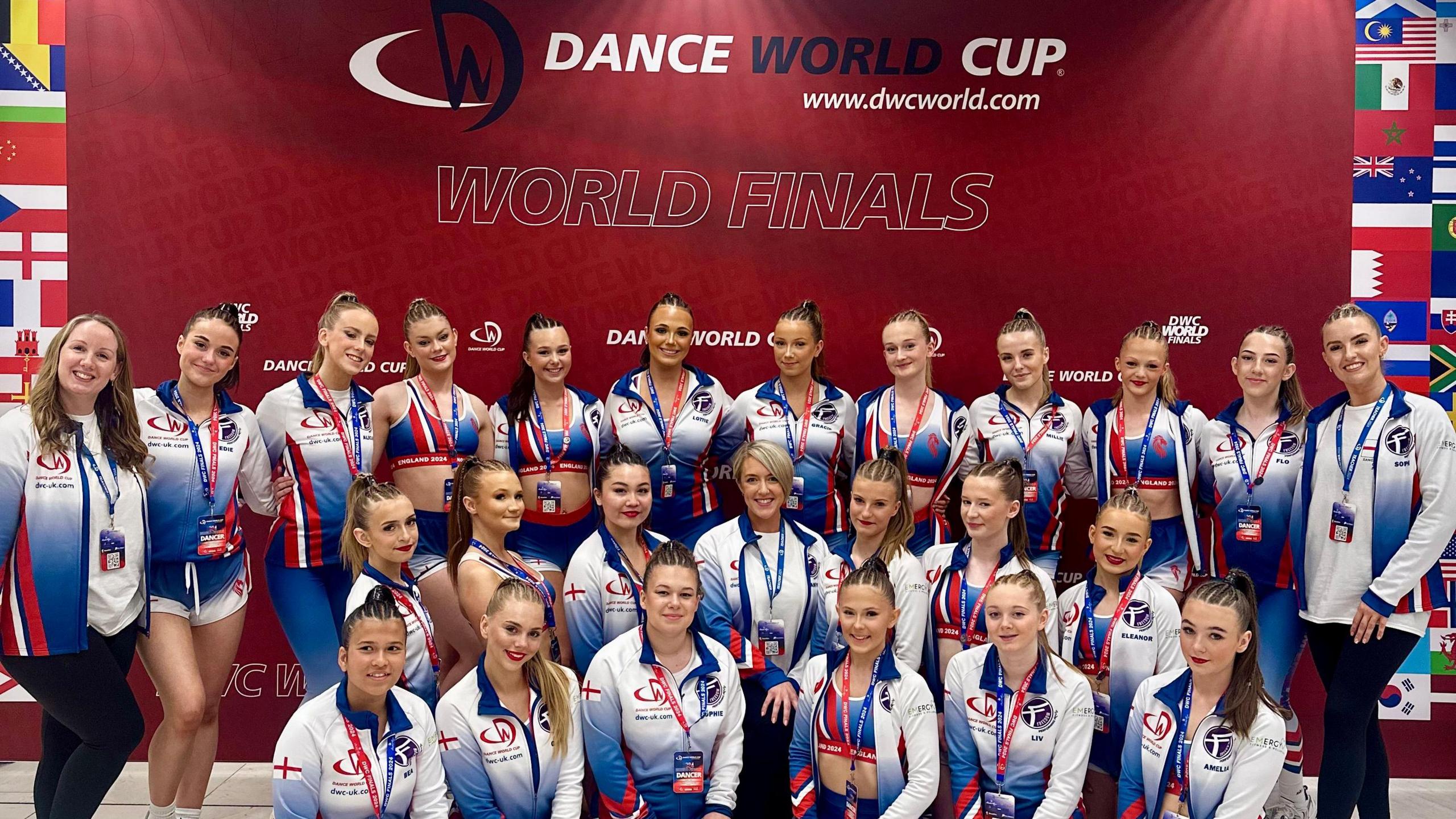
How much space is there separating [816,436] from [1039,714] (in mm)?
1501

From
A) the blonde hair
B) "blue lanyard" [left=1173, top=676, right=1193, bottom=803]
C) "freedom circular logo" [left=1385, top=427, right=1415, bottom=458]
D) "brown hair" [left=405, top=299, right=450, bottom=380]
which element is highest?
"brown hair" [left=405, top=299, right=450, bottom=380]

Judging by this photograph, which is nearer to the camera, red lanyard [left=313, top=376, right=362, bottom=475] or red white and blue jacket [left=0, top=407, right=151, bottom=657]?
red white and blue jacket [left=0, top=407, right=151, bottom=657]

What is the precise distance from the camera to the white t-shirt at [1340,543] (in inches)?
150

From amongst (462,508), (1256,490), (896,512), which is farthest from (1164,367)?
(462,508)

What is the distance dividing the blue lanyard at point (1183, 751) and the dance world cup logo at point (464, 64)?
393 cm

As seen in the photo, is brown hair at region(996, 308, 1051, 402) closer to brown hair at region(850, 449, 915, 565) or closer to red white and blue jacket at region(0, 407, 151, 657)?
brown hair at region(850, 449, 915, 565)

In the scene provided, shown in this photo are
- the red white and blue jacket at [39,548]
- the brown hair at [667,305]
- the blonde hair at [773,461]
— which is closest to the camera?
the red white and blue jacket at [39,548]

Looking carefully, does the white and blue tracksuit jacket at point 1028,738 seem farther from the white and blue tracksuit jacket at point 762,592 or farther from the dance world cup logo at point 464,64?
the dance world cup logo at point 464,64

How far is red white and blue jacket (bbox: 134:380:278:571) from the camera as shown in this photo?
12.0 ft

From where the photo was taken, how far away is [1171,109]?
197 inches

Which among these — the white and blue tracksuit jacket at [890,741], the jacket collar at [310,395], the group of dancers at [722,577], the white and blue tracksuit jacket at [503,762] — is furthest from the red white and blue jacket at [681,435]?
the white and blue tracksuit jacket at [503,762]

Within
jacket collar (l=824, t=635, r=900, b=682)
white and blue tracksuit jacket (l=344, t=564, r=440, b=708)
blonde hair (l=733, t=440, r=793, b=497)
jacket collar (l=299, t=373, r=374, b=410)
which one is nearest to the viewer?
jacket collar (l=824, t=635, r=900, b=682)

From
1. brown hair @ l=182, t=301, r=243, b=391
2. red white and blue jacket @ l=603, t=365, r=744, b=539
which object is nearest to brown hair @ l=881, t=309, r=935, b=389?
red white and blue jacket @ l=603, t=365, r=744, b=539

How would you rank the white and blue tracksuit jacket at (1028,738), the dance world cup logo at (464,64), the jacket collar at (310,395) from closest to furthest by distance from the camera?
the white and blue tracksuit jacket at (1028,738) < the jacket collar at (310,395) < the dance world cup logo at (464,64)
